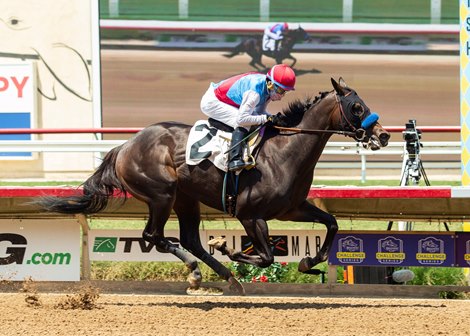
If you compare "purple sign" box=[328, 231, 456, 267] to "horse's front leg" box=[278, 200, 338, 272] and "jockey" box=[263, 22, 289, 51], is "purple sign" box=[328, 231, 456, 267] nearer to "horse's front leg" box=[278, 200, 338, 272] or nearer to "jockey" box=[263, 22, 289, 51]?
"horse's front leg" box=[278, 200, 338, 272]

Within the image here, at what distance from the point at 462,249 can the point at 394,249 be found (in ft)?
2.20

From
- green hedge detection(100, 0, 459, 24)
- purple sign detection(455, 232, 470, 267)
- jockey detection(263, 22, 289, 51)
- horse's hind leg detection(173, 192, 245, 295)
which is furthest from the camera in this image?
green hedge detection(100, 0, 459, 24)

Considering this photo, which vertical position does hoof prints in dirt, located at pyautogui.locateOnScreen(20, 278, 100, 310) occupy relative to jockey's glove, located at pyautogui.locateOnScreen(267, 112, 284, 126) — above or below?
below

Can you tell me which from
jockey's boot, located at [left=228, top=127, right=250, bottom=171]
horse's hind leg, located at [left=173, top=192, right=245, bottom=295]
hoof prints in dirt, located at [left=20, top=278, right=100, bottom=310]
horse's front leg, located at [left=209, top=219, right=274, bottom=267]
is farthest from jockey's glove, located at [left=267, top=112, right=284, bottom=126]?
hoof prints in dirt, located at [left=20, top=278, right=100, bottom=310]

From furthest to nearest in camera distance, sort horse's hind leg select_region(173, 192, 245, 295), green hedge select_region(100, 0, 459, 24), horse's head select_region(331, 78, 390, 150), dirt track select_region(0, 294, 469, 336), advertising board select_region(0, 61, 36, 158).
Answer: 1. green hedge select_region(100, 0, 459, 24)
2. advertising board select_region(0, 61, 36, 158)
3. horse's hind leg select_region(173, 192, 245, 295)
4. horse's head select_region(331, 78, 390, 150)
5. dirt track select_region(0, 294, 469, 336)

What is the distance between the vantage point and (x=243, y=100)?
7945mm

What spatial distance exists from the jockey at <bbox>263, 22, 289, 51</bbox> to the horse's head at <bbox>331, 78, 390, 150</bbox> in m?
9.80

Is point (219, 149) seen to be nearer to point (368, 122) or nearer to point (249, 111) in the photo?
point (249, 111)

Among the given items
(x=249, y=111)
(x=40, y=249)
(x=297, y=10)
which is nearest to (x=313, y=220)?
(x=249, y=111)

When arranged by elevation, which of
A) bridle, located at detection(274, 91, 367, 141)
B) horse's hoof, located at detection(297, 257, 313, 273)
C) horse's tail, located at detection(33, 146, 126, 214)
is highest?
bridle, located at detection(274, 91, 367, 141)

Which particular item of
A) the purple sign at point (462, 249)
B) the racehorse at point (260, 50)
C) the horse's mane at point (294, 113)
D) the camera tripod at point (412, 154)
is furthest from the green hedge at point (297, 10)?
the horse's mane at point (294, 113)

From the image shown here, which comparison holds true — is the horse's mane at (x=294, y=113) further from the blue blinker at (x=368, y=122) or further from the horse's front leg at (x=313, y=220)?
the horse's front leg at (x=313, y=220)

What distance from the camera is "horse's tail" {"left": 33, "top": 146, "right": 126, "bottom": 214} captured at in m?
8.65

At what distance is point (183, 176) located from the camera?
8344 millimetres
